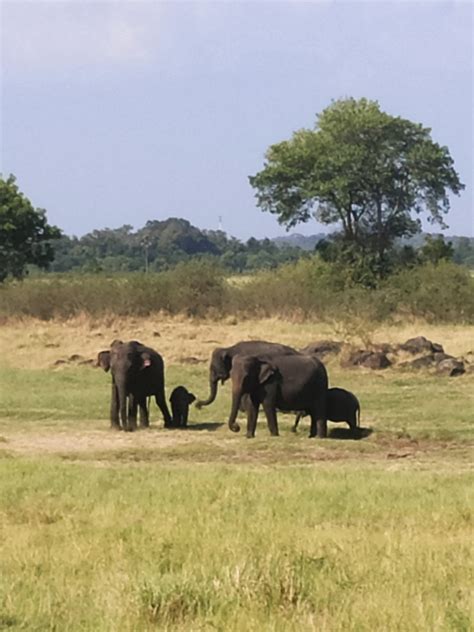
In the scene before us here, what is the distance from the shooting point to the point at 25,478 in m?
12.9

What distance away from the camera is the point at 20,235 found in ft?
182

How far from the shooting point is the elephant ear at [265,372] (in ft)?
62.7

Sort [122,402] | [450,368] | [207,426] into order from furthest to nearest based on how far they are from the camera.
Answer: [450,368] < [207,426] < [122,402]

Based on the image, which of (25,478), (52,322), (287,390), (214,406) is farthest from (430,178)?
(25,478)

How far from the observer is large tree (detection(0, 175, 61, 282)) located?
55031mm

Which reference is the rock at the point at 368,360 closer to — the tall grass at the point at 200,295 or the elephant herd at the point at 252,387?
the elephant herd at the point at 252,387

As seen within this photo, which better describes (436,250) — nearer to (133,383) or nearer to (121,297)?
(121,297)

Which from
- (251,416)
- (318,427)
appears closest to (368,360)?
(318,427)

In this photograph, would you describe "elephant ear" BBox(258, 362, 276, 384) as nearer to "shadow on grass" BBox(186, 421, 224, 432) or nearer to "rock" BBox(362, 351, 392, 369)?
"shadow on grass" BBox(186, 421, 224, 432)

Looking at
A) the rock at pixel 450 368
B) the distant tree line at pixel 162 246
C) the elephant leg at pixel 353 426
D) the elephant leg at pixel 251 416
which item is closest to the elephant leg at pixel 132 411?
the elephant leg at pixel 251 416

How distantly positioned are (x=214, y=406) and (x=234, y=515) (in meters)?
13.6

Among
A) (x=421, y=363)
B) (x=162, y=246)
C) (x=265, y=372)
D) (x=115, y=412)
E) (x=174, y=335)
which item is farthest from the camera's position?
(x=162, y=246)

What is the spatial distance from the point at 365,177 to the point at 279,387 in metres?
36.0

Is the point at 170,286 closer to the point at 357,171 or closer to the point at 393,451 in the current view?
the point at 357,171
